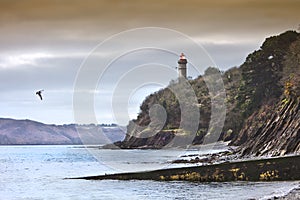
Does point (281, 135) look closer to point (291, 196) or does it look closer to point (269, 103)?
point (269, 103)

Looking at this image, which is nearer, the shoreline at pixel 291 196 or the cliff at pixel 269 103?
the shoreline at pixel 291 196

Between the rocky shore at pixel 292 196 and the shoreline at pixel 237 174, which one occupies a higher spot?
the shoreline at pixel 237 174

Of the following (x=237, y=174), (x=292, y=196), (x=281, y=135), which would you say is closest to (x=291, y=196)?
(x=292, y=196)

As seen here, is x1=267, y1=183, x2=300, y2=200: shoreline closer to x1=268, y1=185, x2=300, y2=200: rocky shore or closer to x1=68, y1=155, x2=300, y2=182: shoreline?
x1=268, y1=185, x2=300, y2=200: rocky shore

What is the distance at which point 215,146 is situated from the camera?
15050 centimetres

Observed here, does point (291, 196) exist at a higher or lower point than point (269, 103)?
lower

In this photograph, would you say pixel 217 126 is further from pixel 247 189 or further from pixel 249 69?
pixel 247 189

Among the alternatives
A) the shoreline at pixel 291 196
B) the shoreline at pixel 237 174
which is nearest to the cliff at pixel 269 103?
the shoreline at pixel 237 174

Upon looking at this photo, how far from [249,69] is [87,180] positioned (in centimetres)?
7937

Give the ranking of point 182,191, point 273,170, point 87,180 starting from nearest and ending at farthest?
point 182,191, point 273,170, point 87,180

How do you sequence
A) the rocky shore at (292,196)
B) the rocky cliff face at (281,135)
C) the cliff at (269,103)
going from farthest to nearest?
the cliff at (269,103)
the rocky cliff face at (281,135)
the rocky shore at (292,196)

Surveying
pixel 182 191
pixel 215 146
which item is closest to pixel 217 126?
pixel 215 146

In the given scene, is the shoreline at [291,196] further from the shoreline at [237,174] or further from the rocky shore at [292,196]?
the shoreline at [237,174]

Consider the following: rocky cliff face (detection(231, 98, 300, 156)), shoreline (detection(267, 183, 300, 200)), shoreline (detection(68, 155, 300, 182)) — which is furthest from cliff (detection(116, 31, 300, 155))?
shoreline (detection(267, 183, 300, 200))
